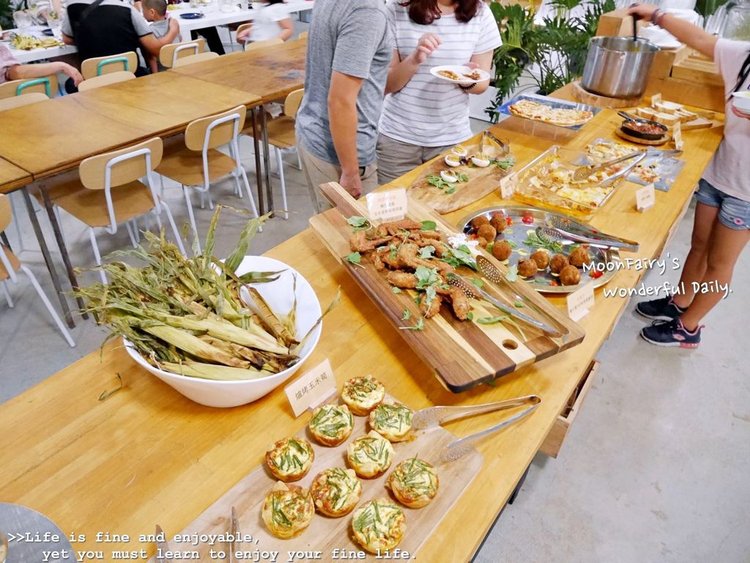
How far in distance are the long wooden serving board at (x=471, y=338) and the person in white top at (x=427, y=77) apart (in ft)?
3.72

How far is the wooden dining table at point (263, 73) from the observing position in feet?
11.6

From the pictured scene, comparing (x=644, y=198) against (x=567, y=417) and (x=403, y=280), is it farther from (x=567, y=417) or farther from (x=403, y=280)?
(x=403, y=280)

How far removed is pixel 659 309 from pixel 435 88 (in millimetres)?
1832

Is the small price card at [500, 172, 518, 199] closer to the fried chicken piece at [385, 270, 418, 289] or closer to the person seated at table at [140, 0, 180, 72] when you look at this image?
the fried chicken piece at [385, 270, 418, 289]

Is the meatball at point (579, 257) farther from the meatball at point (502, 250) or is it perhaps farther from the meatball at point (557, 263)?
the meatball at point (502, 250)

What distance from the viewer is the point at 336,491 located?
87 cm

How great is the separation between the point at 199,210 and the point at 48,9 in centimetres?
369

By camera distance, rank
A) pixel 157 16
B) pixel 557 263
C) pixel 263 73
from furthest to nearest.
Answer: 1. pixel 157 16
2. pixel 263 73
3. pixel 557 263

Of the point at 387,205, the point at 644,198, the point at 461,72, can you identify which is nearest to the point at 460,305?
the point at 387,205

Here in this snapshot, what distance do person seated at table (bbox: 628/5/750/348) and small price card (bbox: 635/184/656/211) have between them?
518 millimetres

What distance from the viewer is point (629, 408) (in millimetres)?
2361

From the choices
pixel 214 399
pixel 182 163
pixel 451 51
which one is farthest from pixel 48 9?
pixel 214 399

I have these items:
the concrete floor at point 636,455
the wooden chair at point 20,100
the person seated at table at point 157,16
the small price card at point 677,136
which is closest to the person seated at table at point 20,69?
the wooden chair at point 20,100

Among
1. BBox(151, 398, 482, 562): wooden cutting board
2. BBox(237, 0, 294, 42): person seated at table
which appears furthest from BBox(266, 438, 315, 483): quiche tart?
BBox(237, 0, 294, 42): person seated at table
